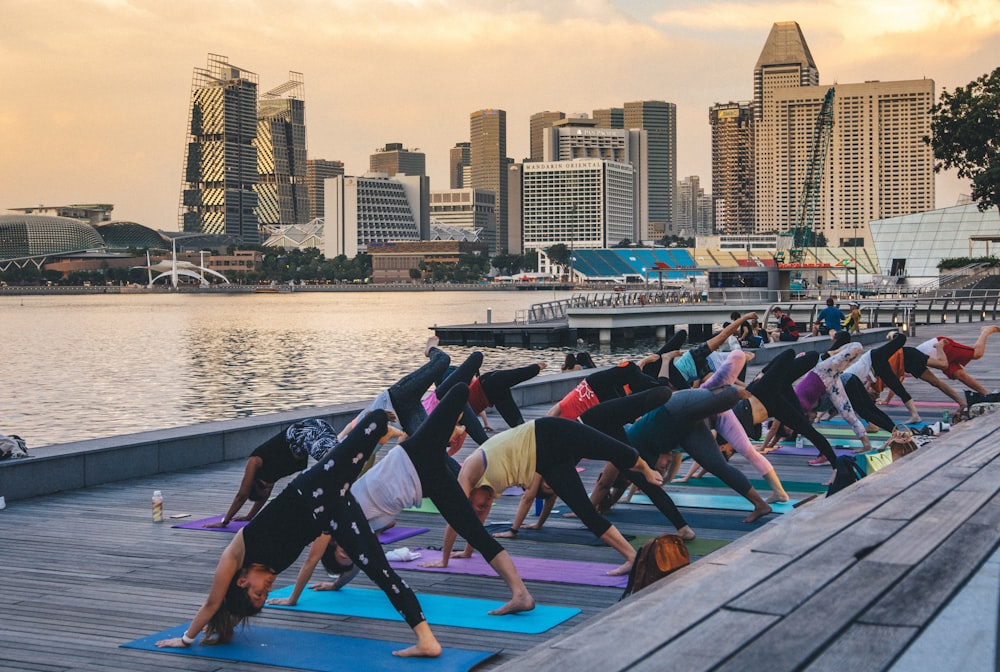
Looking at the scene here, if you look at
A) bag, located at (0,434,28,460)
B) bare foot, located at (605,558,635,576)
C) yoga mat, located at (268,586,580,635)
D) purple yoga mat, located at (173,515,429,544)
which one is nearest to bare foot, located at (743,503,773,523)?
bare foot, located at (605,558,635,576)

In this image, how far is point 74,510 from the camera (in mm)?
11859

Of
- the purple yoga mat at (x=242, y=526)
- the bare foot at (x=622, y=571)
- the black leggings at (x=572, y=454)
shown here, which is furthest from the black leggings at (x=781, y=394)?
the black leggings at (x=572, y=454)

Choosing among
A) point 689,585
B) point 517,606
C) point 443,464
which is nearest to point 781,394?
point 517,606

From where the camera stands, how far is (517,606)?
7547 mm

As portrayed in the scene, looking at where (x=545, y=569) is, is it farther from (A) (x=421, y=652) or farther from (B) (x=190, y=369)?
(B) (x=190, y=369)

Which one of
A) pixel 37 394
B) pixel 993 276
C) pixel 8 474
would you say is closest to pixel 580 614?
pixel 8 474

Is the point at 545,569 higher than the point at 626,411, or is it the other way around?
the point at 626,411

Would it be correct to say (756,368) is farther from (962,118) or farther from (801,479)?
(962,118)

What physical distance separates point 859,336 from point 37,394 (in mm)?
33441

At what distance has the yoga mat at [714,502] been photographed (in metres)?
11.3

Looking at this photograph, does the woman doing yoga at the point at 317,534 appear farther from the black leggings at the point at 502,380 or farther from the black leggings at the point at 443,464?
the black leggings at the point at 502,380

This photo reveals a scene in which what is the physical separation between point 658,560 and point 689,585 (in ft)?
5.79

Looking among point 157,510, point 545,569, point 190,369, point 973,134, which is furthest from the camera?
point 190,369

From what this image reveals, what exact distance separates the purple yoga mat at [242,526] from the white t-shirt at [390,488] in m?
2.91
